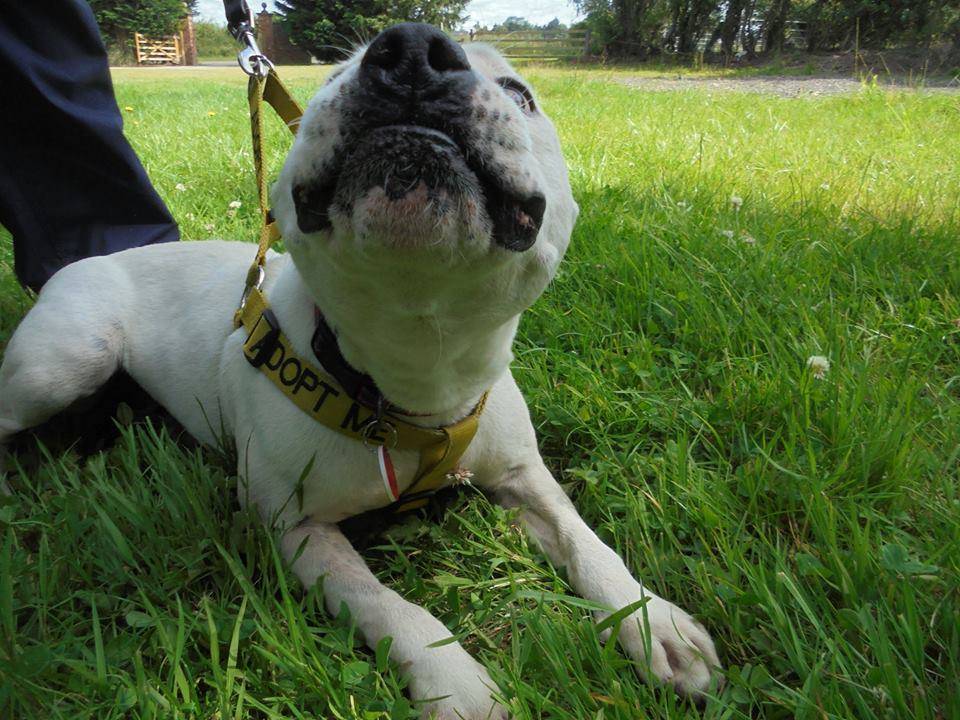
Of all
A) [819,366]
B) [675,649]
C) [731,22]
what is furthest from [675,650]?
[731,22]

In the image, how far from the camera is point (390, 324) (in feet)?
5.09

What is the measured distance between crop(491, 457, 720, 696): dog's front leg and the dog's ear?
95cm

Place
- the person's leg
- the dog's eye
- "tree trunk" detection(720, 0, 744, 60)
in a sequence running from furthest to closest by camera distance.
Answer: "tree trunk" detection(720, 0, 744, 60) < the person's leg < the dog's eye

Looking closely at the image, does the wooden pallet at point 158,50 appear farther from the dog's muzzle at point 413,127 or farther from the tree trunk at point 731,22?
the dog's muzzle at point 413,127

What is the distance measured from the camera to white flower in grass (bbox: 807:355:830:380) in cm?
Result: 216

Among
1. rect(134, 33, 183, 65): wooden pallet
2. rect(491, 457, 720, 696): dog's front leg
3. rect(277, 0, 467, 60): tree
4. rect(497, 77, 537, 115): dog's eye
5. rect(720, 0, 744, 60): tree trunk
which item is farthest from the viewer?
rect(134, 33, 183, 65): wooden pallet

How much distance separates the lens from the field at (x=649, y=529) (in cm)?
132

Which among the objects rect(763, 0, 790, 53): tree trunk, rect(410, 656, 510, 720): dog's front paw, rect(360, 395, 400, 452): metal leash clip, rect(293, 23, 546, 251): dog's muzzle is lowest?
rect(410, 656, 510, 720): dog's front paw

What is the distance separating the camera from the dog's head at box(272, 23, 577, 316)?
1229mm

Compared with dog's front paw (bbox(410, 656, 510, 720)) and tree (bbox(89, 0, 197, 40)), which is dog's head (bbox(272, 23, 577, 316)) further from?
tree (bbox(89, 0, 197, 40))

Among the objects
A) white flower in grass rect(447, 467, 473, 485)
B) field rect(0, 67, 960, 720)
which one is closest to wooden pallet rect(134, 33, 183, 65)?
field rect(0, 67, 960, 720)

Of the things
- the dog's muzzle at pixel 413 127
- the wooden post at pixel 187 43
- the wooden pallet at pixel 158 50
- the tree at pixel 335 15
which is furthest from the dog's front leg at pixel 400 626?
the wooden post at pixel 187 43

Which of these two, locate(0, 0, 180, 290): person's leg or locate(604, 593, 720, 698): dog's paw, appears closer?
locate(604, 593, 720, 698): dog's paw

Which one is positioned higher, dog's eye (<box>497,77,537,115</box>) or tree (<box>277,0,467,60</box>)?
tree (<box>277,0,467,60</box>)
